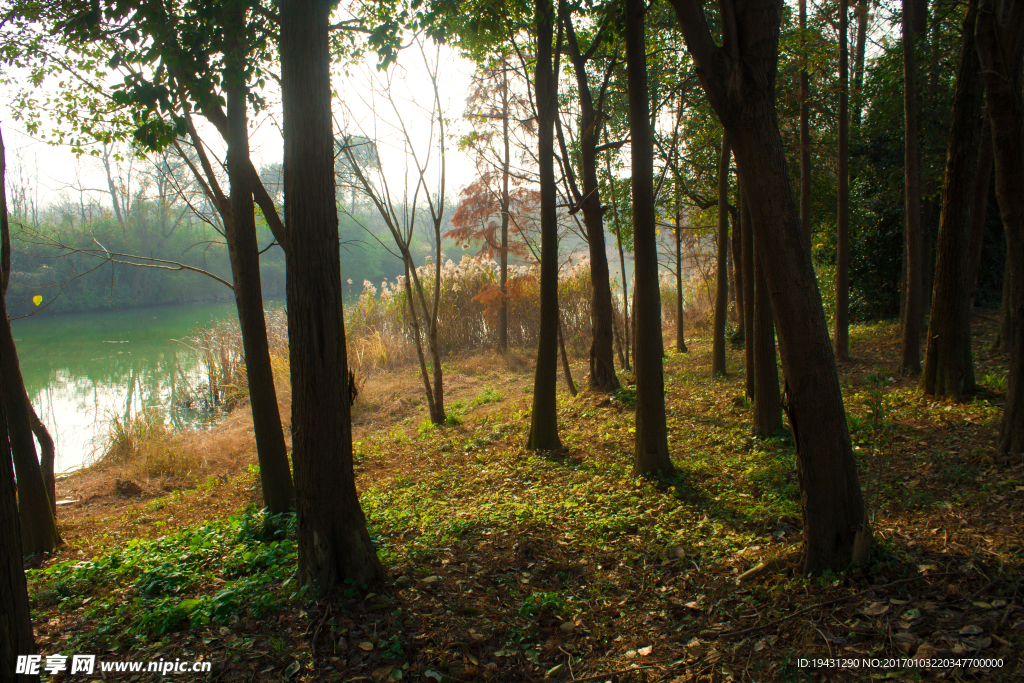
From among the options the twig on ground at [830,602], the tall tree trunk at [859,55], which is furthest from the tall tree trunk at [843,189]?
the twig on ground at [830,602]

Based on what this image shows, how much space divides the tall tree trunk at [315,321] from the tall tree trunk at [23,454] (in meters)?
3.11

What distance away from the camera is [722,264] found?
8547 mm

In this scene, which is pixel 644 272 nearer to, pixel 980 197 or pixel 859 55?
pixel 980 197

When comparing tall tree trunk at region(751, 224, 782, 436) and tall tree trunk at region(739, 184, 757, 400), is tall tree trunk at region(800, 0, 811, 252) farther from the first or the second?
tall tree trunk at region(751, 224, 782, 436)

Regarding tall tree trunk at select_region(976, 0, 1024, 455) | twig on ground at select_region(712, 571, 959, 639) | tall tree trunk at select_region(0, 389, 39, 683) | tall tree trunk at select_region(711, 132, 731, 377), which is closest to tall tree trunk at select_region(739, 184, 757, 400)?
tall tree trunk at select_region(711, 132, 731, 377)

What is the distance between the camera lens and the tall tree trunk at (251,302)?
4750mm

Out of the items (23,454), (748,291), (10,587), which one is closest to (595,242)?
(748,291)

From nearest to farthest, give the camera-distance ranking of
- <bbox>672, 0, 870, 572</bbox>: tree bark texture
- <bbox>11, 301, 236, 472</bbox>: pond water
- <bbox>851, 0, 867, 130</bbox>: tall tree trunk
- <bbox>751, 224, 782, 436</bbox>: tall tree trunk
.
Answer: <bbox>672, 0, 870, 572</bbox>: tree bark texture
<bbox>751, 224, 782, 436</bbox>: tall tree trunk
<bbox>851, 0, 867, 130</bbox>: tall tree trunk
<bbox>11, 301, 236, 472</bbox>: pond water

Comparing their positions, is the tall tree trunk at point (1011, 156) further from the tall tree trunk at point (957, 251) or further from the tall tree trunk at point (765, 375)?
the tall tree trunk at point (765, 375)

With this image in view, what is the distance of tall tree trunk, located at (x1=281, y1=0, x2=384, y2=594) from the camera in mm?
3215

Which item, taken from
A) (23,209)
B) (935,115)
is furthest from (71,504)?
(935,115)

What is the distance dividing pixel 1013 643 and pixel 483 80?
1030 cm

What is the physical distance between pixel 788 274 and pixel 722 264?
5934 millimetres

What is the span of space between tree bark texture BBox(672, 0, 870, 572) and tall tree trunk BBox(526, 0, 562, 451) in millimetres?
3210
